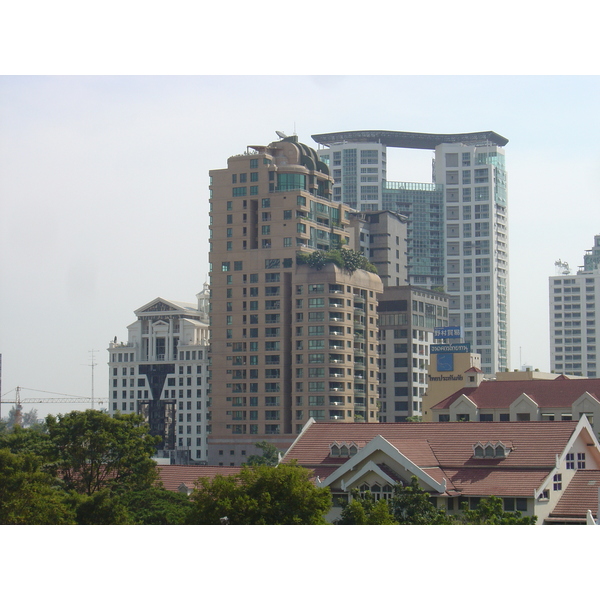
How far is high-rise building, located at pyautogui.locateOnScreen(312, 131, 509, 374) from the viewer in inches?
7687

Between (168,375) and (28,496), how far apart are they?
4535 inches

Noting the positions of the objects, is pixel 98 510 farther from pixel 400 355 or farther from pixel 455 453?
pixel 400 355

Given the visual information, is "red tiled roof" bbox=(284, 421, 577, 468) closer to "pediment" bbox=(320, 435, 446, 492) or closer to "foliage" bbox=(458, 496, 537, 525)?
"pediment" bbox=(320, 435, 446, 492)

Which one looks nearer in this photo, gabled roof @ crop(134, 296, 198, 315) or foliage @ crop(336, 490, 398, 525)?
foliage @ crop(336, 490, 398, 525)

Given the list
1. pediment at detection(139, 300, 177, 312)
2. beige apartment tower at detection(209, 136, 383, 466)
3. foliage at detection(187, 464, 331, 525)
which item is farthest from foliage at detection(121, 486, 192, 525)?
pediment at detection(139, 300, 177, 312)

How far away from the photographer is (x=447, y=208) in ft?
651

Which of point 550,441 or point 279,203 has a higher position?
point 279,203

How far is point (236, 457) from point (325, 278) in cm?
2364

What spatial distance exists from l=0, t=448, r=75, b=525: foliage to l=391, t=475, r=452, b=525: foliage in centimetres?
1403

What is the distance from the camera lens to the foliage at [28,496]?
39.6 meters

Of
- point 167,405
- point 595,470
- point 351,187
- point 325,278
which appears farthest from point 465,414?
point 351,187

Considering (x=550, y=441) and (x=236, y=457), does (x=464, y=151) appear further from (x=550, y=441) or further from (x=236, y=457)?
(x=550, y=441)

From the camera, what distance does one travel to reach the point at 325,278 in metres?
120

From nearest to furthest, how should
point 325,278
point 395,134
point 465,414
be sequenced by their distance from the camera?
point 465,414
point 325,278
point 395,134
